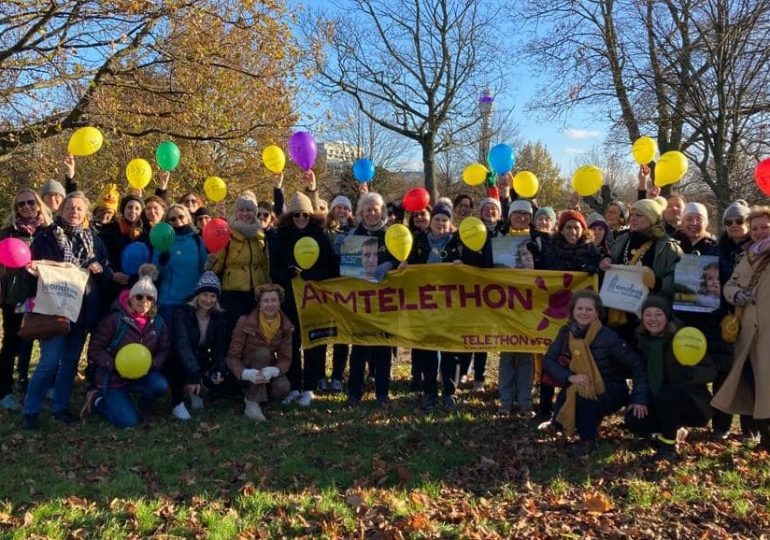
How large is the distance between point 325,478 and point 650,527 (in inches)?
95.8

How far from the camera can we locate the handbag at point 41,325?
6055 millimetres

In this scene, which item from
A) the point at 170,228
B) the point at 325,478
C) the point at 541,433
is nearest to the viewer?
the point at 325,478

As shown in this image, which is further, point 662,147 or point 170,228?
point 662,147

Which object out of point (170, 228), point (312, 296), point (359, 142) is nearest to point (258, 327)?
point (312, 296)

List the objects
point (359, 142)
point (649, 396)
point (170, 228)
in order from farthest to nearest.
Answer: point (359, 142) → point (170, 228) → point (649, 396)

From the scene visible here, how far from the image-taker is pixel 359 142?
4012 cm

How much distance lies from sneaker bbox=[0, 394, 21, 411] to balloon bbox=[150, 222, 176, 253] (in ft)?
7.36

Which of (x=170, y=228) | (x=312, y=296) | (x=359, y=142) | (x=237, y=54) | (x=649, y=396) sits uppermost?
(x=359, y=142)

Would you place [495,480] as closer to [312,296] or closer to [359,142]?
[312,296]

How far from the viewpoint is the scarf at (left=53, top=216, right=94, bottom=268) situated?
6.26 meters

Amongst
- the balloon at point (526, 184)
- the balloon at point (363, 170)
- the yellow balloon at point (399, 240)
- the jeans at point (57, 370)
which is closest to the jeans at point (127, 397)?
the jeans at point (57, 370)

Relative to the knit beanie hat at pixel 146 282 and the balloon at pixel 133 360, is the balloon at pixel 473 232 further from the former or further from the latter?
the balloon at pixel 133 360

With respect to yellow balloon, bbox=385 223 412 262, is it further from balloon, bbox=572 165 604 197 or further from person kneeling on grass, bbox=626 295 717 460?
balloon, bbox=572 165 604 197

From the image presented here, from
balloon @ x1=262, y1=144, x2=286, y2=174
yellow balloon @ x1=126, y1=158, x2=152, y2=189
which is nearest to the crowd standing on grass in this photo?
yellow balloon @ x1=126, y1=158, x2=152, y2=189
